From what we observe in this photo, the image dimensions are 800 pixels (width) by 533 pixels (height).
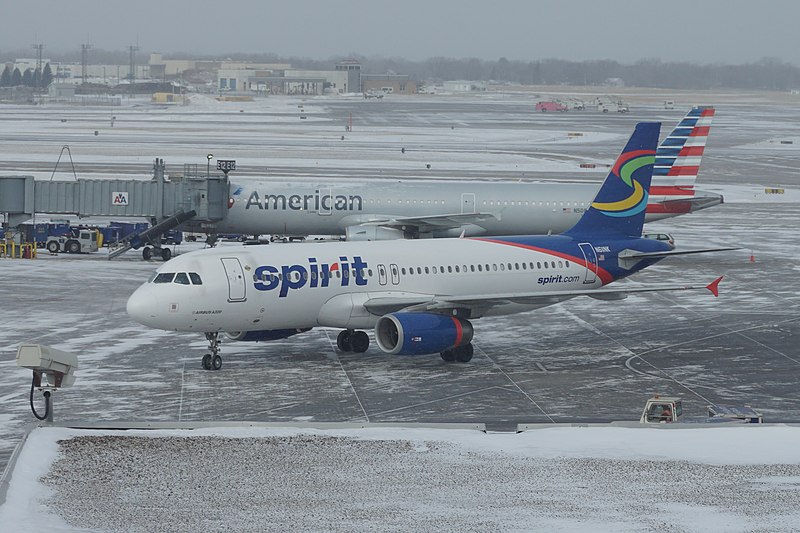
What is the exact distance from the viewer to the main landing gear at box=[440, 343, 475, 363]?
4266 centimetres

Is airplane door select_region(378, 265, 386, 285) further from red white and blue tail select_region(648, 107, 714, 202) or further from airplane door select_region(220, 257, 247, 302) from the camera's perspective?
red white and blue tail select_region(648, 107, 714, 202)

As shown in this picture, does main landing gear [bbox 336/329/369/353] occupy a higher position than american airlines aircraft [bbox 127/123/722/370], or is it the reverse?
american airlines aircraft [bbox 127/123/722/370]

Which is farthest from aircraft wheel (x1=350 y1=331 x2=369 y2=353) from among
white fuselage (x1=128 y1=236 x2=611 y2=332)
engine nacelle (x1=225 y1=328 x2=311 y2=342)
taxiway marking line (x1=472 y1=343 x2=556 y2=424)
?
taxiway marking line (x1=472 y1=343 x2=556 y2=424)

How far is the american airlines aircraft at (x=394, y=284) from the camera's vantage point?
131 feet

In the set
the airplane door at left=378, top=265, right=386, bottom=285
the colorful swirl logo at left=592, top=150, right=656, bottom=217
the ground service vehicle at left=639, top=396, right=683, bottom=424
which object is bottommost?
the ground service vehicle at left=639, top=396, right=683, bottom=424

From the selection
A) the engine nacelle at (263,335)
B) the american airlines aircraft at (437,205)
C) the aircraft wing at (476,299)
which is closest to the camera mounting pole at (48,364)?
the engine nacelle at (263,335)

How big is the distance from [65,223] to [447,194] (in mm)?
22022

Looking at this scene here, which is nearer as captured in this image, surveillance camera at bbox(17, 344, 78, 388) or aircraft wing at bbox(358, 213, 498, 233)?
surveillance camera at bbox(17, 344, 78, 388)

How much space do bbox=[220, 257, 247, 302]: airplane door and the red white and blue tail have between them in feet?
115

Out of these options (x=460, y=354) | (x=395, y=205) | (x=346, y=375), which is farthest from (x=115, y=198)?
(x=346, y=375)

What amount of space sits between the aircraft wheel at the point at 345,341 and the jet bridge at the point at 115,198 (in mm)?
27239

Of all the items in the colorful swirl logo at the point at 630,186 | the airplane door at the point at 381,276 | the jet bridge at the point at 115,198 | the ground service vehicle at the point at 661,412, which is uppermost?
the colorful swirl logo at the point at 630,186

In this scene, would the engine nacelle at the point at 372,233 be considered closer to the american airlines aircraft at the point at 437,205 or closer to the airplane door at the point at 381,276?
the american airlines aircraft at the point at 437,205

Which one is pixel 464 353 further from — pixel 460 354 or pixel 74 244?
pixel 74 244
